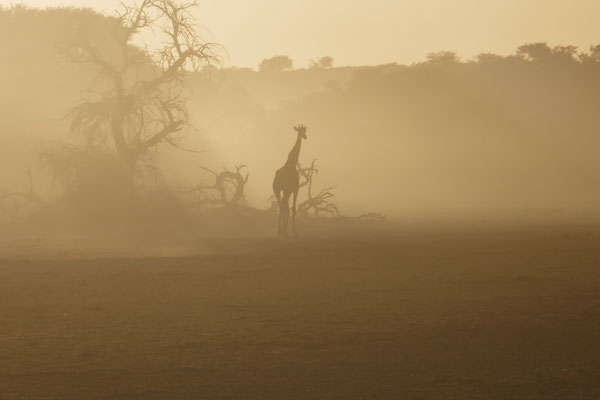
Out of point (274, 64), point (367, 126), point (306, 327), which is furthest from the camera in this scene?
point (274, 64)

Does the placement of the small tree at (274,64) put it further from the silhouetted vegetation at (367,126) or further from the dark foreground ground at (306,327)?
the dark foreground ground at (306,327)

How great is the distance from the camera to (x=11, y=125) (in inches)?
1877

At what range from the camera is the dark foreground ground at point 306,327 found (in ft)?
31.2

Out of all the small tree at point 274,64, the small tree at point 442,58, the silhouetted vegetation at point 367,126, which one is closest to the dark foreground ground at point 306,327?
the silhouetted vegetation at point 367,126

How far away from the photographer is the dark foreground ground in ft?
31.2

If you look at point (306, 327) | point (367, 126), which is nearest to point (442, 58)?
point (367, 126)

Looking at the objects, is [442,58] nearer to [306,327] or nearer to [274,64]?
[274,64]

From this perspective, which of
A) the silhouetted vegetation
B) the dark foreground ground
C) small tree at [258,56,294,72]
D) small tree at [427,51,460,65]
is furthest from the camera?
small tree at [258,56,294,72]

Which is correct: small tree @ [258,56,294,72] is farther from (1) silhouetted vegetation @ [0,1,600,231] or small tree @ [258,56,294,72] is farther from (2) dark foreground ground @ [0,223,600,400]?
(2) dark foreground ground @ [0,223,600,400]

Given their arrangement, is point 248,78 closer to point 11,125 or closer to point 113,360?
point 11,125

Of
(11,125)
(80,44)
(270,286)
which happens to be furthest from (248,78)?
(270,286)

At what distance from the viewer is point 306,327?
12.3 metres

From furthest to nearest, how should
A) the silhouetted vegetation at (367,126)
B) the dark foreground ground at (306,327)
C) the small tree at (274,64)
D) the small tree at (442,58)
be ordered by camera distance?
the small tree at (274,64), the small tree at (442,58), the silhouetted vegetation at (367,126), the dark foreground ground at (306,327)

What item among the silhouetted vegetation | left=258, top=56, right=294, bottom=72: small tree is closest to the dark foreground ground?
the silhouetted vegetation
